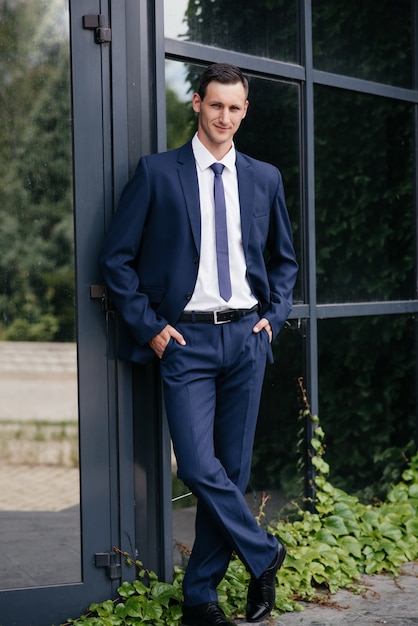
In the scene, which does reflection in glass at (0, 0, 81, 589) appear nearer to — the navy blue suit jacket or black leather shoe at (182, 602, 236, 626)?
the navy blue suit jacket

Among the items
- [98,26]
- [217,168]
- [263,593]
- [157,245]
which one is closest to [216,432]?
[263,593]

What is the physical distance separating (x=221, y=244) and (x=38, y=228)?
0.70 meters

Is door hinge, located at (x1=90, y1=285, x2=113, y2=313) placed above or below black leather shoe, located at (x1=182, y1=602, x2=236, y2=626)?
above

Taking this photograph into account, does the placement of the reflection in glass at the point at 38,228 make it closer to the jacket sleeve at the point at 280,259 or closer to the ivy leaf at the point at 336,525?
the jacket sleeve at the point at 280,259

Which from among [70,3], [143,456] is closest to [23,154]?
[70,3]

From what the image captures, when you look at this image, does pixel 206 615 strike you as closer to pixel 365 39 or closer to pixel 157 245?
pixel 157 245

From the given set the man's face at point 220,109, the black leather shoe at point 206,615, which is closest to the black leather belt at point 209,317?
the man's face at point 220,109

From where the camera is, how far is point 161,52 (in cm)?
354

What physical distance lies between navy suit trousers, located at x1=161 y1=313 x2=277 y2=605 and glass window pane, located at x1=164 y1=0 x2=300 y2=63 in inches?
48.3

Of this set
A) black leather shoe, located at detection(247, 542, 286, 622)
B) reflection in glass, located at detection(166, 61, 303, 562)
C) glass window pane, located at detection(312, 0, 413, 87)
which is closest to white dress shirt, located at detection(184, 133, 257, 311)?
reflection in glass, located at detection(166, 61, 303, 562)

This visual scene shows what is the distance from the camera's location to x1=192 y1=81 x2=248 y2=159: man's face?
3260 millimetres

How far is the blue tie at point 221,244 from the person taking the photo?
330 centimetres

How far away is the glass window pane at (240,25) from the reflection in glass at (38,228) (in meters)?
0.51

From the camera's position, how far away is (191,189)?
330 centimetres
